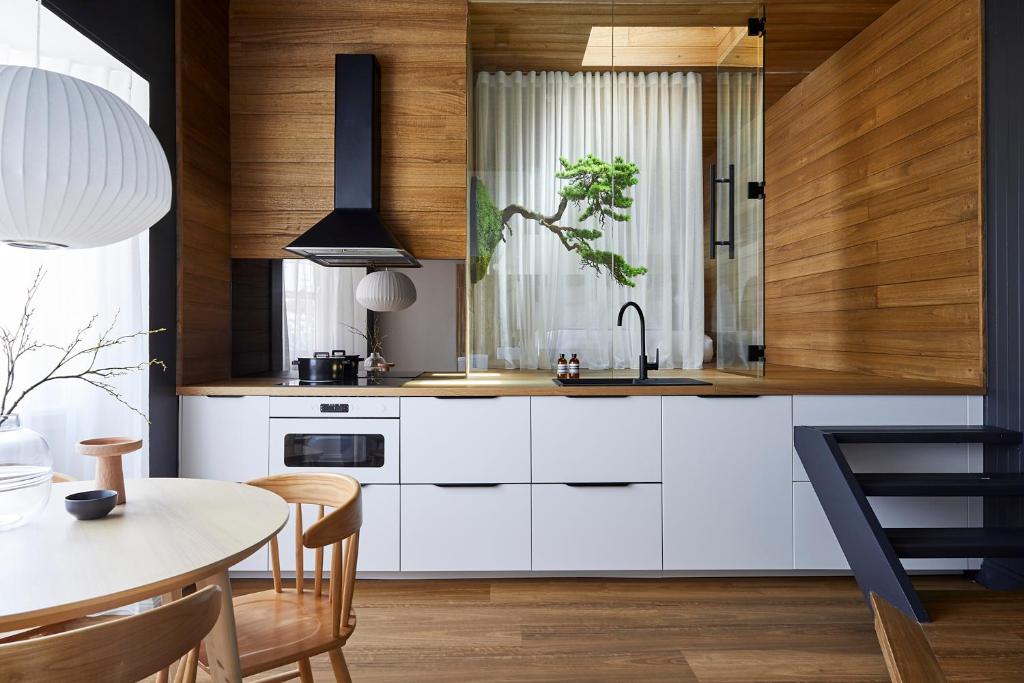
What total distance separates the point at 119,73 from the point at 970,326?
3569 millimetres

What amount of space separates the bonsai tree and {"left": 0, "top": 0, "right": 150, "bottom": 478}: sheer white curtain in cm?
164

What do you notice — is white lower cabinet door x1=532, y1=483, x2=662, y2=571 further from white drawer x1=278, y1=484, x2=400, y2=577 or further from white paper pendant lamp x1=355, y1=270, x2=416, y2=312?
white paper pendant lamp x1=355, y1=270, x2=416, y2=312

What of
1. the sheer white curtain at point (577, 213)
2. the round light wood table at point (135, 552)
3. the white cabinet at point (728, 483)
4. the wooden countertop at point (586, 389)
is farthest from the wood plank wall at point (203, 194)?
the white cabinet at point (728, 483)

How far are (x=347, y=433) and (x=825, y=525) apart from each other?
83.6 inches

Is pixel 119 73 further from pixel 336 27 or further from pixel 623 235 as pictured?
pixel 623 235

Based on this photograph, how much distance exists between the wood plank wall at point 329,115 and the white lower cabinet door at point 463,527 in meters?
1.22

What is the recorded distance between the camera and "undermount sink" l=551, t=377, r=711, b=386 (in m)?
3.00

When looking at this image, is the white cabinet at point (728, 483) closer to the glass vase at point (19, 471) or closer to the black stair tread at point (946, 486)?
the black stair tread at point (946, 486)

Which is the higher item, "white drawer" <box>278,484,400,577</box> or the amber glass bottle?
the amber glass bottle

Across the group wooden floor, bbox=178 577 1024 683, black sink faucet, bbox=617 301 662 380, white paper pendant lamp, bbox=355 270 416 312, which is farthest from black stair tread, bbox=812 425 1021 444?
white paper pendant lamp, bbox=355 270 416 312

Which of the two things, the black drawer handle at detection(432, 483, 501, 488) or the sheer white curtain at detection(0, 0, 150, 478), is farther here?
the black drawer handle at detection(432, 483, 501, 488)

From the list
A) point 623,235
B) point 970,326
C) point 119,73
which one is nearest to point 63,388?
point 119,73

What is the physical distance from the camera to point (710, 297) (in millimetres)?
3322

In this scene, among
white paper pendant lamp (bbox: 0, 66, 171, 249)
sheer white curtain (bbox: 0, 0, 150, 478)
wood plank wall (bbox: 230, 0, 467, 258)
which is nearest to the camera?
white paper pendant lamp (bbox: 0, 66, 171, 249)
